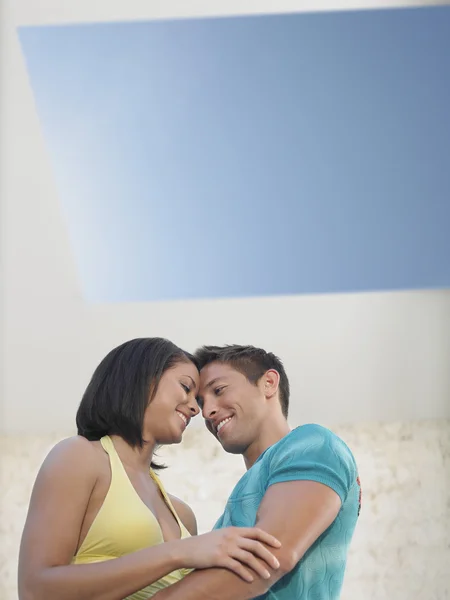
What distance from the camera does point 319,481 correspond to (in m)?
1.59

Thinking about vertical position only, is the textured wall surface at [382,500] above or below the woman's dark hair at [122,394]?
below

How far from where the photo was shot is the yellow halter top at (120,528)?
1601mm

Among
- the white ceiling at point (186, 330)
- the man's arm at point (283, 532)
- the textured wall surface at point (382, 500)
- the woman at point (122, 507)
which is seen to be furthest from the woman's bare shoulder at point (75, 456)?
the textured wall surface at point (382, 500)

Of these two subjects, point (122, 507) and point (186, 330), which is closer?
point (122, 507)

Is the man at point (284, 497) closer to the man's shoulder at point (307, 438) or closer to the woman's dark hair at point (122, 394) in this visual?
the man's shoulder at point (307, 438)

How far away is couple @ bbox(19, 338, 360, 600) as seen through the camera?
1517 mm

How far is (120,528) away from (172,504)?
0.36m

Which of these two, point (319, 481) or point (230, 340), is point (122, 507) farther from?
point (230, 340)

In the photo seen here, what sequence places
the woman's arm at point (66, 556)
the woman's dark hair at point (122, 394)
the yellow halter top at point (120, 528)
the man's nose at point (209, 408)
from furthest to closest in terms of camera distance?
the man's nose at point (209, 408) → the woman's dark hair at point (122, 394) → the yellow halter top at point (120, 528) → the woman's arm at point (66, 556)

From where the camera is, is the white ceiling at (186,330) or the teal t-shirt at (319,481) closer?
the teal t-shirt at (319,481)

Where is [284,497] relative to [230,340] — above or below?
below


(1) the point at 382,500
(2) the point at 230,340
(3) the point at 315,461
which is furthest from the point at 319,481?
(1) the point at 382,500

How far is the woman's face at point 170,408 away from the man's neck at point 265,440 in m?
0.19

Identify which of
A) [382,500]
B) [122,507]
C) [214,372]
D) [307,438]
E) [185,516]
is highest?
[214,372]
